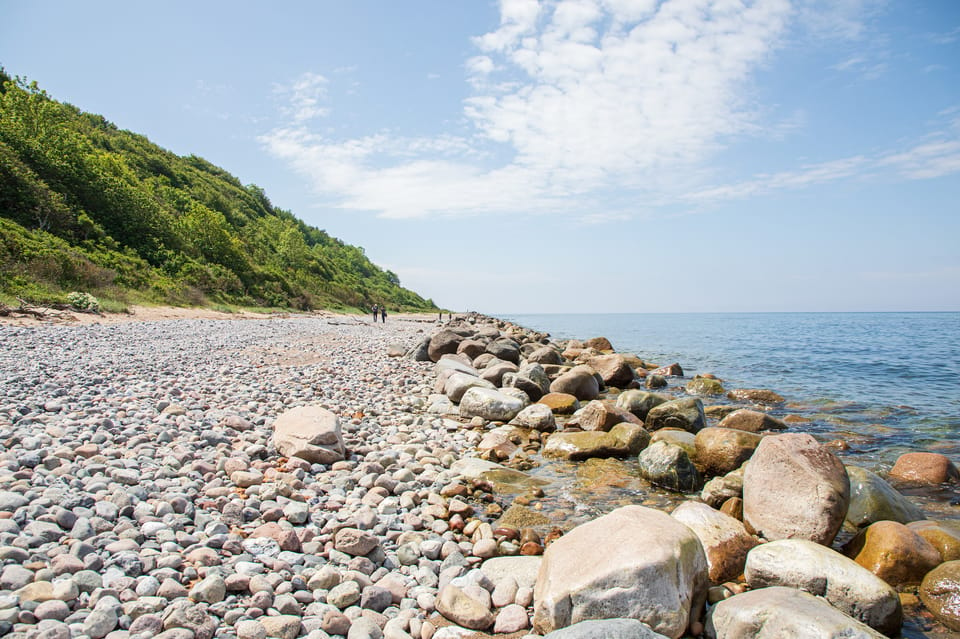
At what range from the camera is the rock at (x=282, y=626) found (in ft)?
9.46

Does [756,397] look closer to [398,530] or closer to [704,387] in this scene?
[704,387]

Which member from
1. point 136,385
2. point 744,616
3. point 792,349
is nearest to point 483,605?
point 744,616

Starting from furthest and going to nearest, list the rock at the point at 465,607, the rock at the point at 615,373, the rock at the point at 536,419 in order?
the rock at the point at 615,373
the rock at the point at 536,419
the rock at the point at 465,607

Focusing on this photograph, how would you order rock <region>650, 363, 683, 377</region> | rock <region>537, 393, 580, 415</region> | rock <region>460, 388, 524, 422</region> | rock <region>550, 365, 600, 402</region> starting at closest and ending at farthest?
rock <region>460, 388, 524, 422</region>, rock <region>537, 393, 580, 415</region>, rock <region>550, 365, 600, 402</region>, rock <region>650, 363, 683, 377</region>

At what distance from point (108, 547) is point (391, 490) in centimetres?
253

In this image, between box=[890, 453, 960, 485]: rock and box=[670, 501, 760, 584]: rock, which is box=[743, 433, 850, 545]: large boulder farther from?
box=[890, 453, 960, 485]: rock

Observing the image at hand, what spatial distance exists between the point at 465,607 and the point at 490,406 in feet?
18.8

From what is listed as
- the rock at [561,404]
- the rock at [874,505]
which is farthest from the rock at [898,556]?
the rock at [561,404]

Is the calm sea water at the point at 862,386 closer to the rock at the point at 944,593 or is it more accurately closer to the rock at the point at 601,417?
the rock at the point at 601,417

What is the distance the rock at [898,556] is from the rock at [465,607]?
3.22 meters

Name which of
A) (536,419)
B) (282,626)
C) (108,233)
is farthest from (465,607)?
(108,233)

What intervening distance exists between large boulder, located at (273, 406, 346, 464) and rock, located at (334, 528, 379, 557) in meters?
1.95

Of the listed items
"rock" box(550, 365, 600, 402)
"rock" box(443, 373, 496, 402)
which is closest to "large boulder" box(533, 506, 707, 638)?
"rock" box(443, 373, 496, 402)

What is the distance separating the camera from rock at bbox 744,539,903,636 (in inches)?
136
